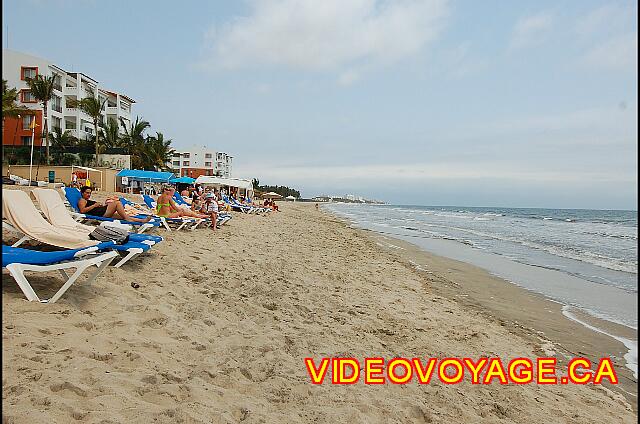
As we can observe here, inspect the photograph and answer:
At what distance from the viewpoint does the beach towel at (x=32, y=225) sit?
516cm

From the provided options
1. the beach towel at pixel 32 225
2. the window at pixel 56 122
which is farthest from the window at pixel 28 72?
the beach towel at pixel 32 225

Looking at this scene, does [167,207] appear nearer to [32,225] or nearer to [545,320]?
[32,225]

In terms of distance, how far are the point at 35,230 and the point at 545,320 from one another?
6.71 metres

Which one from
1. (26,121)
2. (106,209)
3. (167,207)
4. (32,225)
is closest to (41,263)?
(32,225)

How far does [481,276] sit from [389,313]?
507 cm

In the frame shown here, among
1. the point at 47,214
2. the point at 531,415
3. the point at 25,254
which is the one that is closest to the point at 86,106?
the point at 47,214

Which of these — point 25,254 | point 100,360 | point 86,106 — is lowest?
point 100,360

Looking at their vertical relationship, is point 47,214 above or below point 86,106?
below

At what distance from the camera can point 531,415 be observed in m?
3.28

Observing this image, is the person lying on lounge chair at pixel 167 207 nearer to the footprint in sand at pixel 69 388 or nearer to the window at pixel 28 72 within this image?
the footprint in sand at pixel 69 388

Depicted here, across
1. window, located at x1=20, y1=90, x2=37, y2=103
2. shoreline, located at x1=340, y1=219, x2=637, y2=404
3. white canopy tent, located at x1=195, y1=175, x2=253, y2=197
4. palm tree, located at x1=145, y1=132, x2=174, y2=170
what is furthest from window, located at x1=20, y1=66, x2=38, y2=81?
shoreline, located at x1=340, y1=219, x2=637, y2=404

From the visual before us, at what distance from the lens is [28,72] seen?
37.8 m

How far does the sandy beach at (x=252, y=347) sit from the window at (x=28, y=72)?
1550 inches

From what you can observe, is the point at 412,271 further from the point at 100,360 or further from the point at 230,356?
the point at 100,360
